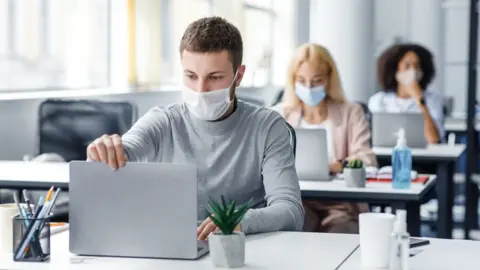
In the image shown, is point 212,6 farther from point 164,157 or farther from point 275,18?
point 164,157

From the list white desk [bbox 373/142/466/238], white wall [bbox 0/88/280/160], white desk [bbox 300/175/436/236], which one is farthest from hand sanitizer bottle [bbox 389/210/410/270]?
white desk [bbox 373/142/466/238]

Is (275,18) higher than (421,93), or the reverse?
(275,18)

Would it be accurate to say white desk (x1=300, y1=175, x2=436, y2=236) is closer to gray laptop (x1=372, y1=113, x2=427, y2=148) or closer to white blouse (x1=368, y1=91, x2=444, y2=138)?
gray laptop (x1=372, y1=113, x2=427, y2=148)

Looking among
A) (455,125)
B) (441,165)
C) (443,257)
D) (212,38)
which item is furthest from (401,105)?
(443,257)

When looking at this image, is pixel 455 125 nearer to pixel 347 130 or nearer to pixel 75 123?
pixel 347 130

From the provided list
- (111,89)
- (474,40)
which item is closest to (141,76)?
(111,89)

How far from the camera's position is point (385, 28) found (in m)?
10.8

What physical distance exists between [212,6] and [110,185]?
6.01 m

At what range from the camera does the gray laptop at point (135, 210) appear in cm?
190

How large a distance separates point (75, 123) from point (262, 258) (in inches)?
102

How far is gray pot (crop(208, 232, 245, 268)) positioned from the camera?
1.88 meters

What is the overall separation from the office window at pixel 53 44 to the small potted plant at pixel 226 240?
10.6 ft

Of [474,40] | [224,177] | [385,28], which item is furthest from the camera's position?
[385,28]

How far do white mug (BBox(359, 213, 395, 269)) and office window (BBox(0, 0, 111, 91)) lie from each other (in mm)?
3394
